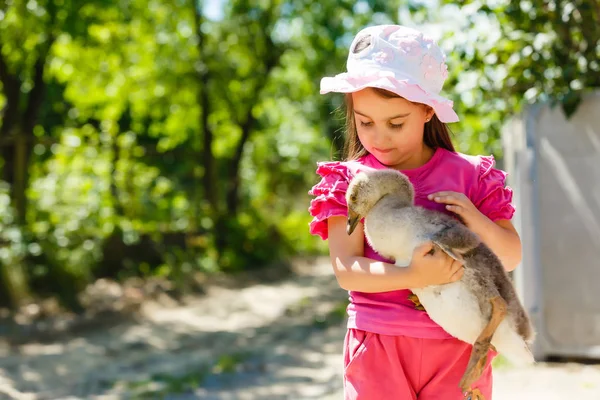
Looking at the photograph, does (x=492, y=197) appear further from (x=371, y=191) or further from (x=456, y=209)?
(x=371, y=191)

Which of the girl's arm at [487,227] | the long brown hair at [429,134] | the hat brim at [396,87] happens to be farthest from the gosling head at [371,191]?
the long brown hair at [429,134]

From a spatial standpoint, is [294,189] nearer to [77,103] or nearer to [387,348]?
[77,103]

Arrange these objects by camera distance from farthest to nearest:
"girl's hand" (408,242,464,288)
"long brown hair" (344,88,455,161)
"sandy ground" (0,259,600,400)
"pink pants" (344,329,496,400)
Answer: "sandy ground" (0,259,600,400), "long brown hair" (344,88,455,161), "pink pants" (344,329,496,400), "girl's hand" (408,242,464,288)

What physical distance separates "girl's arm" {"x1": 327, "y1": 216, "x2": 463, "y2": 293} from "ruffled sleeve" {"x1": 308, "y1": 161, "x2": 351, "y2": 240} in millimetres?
34

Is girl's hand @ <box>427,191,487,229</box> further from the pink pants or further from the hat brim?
the pink pants

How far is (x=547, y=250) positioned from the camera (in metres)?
6.13

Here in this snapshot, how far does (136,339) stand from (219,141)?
8.82 meters

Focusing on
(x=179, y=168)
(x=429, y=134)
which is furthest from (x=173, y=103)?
(x=429, y=134)

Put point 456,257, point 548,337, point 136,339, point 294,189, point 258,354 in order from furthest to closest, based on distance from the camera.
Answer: point 294,189, point 136,339, point 258,354, point 548,337, point 456,257

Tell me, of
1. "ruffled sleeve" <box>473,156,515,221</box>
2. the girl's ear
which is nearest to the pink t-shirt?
"ruffled sleeve" <box>473,156,515,221</box>

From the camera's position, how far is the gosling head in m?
2.15

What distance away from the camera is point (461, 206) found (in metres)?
2.20

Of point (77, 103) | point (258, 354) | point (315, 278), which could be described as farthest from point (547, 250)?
point (77, 103)

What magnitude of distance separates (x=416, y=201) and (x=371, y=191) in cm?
25
